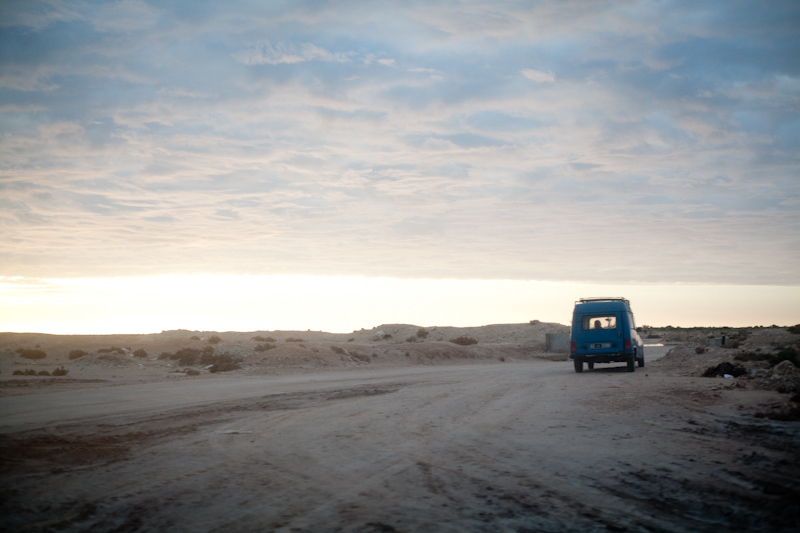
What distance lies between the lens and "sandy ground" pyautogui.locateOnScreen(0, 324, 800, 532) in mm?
5133

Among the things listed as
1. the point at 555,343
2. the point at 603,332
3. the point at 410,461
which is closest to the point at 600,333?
the point at 603,332

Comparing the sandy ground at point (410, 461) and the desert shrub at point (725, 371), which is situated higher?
the desert shrub at point (725, 371)

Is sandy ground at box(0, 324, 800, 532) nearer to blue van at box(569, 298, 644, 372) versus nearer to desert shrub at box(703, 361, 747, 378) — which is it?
desert shrub at box(703, 361, 747, 378)

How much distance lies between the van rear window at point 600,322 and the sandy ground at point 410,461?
7.45 meters

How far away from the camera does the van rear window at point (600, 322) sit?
23000mm

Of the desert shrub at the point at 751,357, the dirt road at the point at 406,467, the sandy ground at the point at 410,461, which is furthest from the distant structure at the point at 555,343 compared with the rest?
the dirt road at the point at 406,467

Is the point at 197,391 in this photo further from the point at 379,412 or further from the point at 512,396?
the point at 512,396

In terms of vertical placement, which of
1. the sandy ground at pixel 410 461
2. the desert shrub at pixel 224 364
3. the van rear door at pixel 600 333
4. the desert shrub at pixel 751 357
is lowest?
the desert shrub at pixel 224 364

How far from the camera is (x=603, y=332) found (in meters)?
23.1

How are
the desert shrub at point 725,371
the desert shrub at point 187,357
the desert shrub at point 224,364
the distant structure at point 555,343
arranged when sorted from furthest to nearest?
the distant structure at point 555,343
the desert shrub at point 187,357
the desert shrub at point 224,364
the desert shrub at point 725,371

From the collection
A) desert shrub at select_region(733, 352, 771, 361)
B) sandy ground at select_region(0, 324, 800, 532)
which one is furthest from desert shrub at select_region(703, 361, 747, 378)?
desert shrub at select_region(733, 352, 771, 361)

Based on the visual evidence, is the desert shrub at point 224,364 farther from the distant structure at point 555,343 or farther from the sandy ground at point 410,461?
the distant structure at point 555,343

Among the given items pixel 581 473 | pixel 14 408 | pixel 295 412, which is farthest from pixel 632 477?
pixel 14 408

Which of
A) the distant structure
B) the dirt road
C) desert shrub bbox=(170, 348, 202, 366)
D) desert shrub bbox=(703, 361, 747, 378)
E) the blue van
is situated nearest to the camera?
the dirt road
